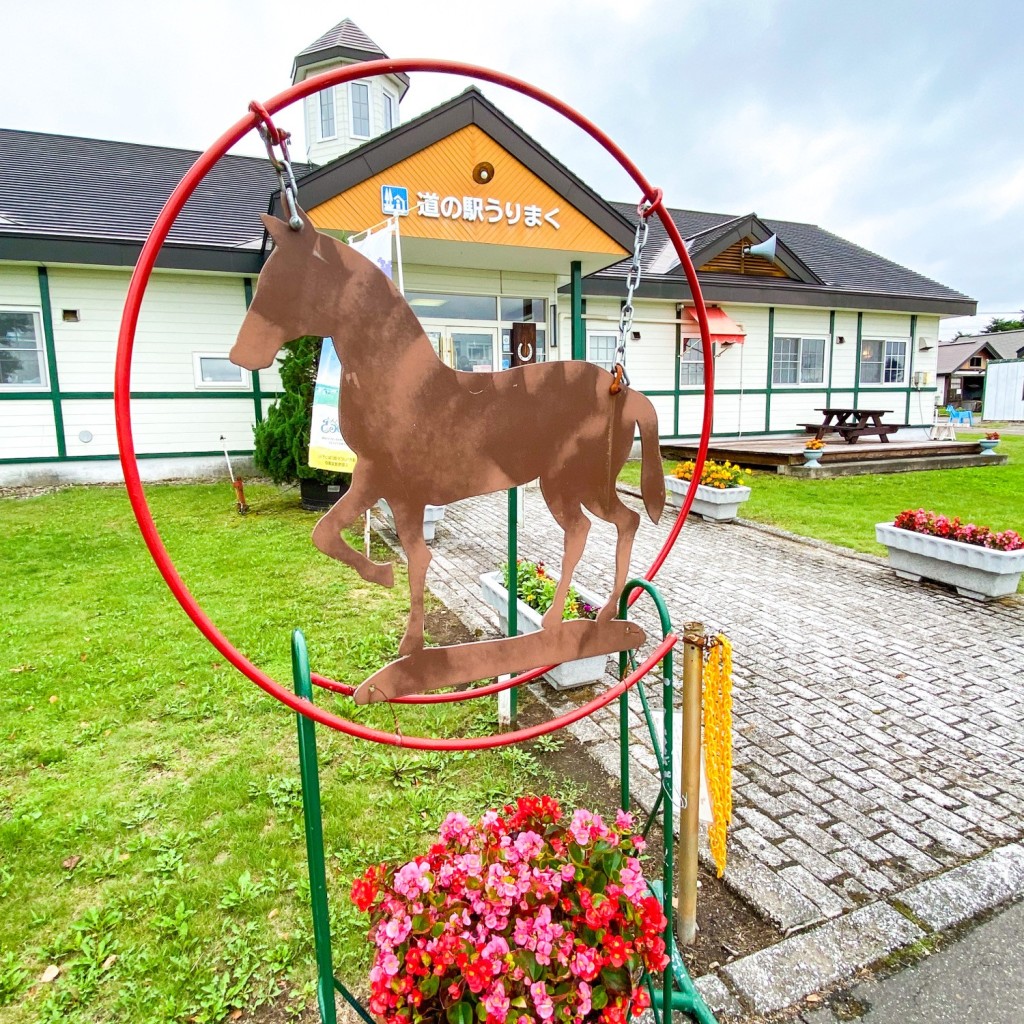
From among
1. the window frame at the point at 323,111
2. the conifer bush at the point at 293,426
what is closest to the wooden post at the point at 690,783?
the conifer bush at the point at 293,426

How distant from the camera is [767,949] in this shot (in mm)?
2121

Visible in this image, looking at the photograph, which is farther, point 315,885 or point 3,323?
point 3,323

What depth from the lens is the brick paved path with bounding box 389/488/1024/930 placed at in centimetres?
256

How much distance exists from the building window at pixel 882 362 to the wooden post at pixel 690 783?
58.3ft

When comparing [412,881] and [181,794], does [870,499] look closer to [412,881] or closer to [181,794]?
[181,794]

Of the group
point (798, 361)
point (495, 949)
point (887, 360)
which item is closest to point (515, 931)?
point (495, 949)

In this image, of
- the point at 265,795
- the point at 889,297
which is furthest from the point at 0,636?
the point at 889,297

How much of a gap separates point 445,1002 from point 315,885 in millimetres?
379

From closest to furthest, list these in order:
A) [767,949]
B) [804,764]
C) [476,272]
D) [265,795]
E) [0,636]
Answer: [767,949]
[265,795]
[804,764]
[0,636]
[476,272]

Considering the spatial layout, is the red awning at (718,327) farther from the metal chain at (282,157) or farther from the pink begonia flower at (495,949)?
the pink begonia flower at (495,949)

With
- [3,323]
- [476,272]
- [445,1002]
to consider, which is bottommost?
[445,1002]

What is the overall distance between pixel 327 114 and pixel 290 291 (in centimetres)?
1671

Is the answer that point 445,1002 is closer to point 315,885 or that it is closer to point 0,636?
point 315,885

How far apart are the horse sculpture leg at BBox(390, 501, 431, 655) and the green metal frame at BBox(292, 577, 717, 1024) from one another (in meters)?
0.25
